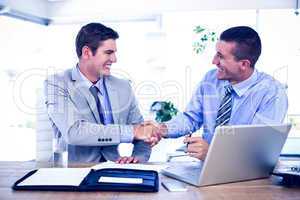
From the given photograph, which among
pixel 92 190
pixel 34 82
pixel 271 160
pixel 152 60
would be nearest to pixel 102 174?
pixel 92 190

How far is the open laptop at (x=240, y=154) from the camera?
1.10m

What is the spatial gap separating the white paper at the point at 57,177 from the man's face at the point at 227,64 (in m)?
1.13

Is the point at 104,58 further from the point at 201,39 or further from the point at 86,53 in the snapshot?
the point at 201,39

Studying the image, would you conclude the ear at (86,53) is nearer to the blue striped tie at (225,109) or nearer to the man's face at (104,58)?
the man's face at (104,58)

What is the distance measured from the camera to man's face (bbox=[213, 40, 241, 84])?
6.84ft

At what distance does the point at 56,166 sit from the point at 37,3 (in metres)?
3.09

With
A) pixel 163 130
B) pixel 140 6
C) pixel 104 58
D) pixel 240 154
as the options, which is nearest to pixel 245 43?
pixel 163 130

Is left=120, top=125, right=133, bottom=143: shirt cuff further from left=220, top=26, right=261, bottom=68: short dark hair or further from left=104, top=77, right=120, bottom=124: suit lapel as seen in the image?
left=220, top=26, right=261, bottom=68: short dark hair

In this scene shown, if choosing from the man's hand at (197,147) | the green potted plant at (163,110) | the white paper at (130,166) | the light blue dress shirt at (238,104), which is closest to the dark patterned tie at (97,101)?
the light blue dress shirt at (238,104)

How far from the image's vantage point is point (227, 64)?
218cm

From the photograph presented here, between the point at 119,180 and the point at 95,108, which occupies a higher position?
the point at 95,108

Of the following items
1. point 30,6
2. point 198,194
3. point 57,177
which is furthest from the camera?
point 30,6

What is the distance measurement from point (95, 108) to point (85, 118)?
0.08 metres

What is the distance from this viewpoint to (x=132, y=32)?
165 inches
